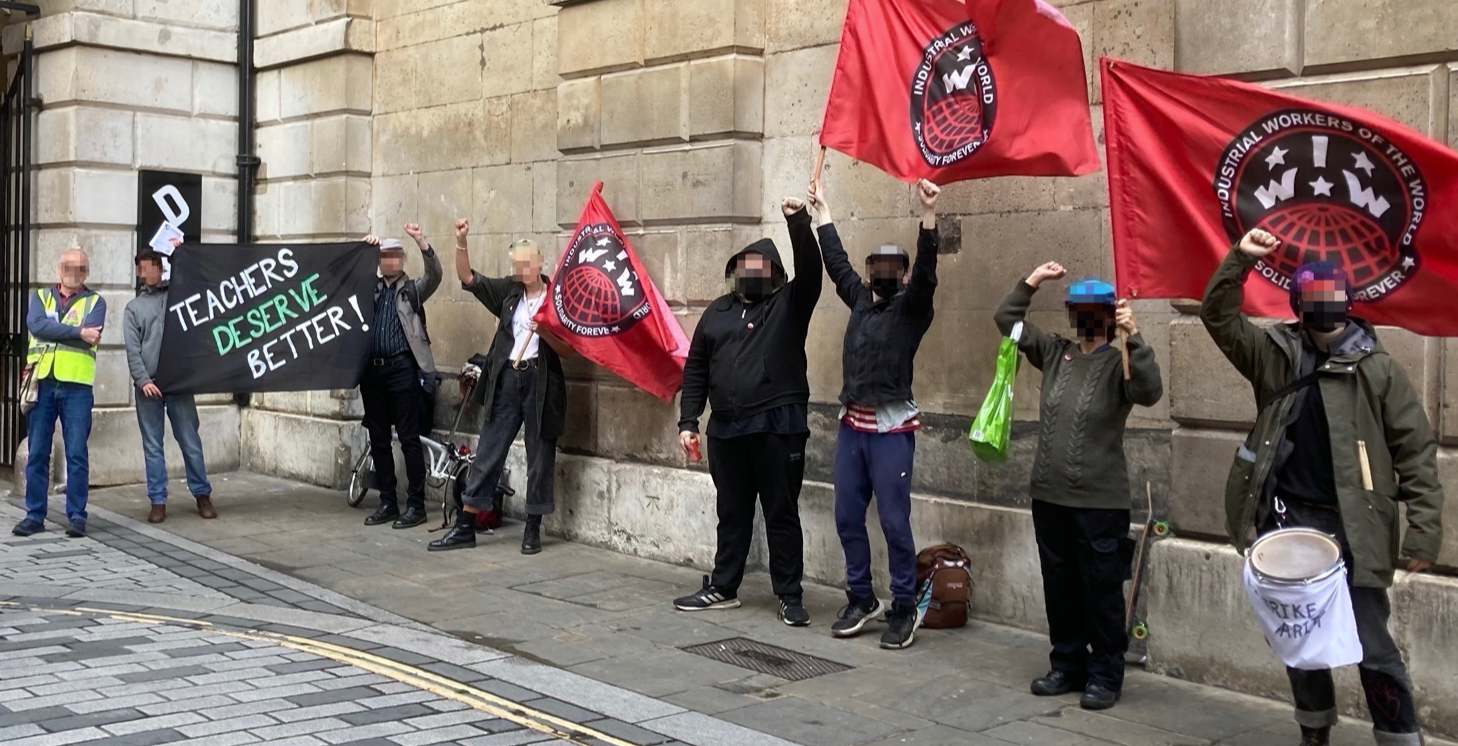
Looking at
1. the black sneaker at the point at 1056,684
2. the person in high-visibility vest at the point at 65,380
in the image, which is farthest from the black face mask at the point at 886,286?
the person in high-visibility vest at the point at 65,380

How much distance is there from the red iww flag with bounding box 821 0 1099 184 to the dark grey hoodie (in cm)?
545

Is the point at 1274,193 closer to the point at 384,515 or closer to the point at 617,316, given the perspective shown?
the point at 617,316

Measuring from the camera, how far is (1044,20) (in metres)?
6.38

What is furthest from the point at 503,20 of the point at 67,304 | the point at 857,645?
the point at 857,645

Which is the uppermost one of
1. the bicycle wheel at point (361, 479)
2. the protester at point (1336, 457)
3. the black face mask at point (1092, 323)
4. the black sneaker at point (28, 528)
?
the black face mask at point (1092, 323)

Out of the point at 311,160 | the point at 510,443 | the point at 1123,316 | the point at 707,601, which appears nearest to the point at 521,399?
the point at 510,443

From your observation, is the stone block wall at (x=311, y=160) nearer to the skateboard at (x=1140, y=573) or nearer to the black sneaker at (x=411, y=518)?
the black sneaker at (x=411, y=518)

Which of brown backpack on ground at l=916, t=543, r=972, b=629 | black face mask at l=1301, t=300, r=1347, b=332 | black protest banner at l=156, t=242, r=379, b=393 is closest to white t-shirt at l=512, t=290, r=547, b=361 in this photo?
black protest banner at l=156, t=242, r=379, b=393

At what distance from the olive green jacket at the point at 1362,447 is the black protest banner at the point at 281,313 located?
6865 millimetres

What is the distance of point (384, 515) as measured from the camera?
10.5 meters

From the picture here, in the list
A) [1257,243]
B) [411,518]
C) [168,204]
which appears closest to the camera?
[1257,243]

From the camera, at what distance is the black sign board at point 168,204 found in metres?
12.3

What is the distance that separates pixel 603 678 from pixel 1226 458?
9.10 ft

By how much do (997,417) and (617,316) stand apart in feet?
10.1
